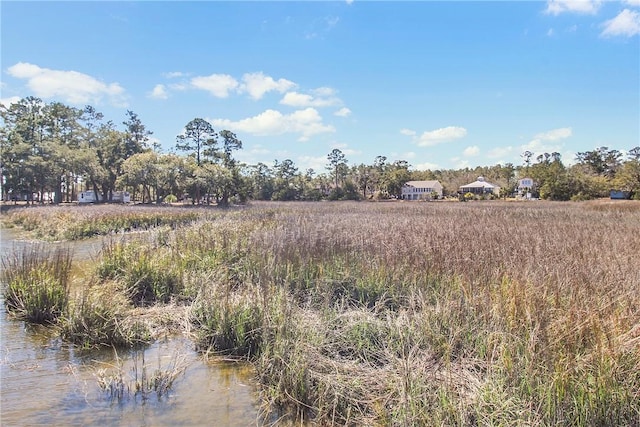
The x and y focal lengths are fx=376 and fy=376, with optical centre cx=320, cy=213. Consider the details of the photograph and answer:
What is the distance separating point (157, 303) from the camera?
6.34 metres

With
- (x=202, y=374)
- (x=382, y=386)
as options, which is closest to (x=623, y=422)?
(x=382, y=386)

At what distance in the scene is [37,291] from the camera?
234 inches

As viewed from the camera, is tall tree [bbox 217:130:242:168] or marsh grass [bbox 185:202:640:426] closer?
marsh grass [bbox 185:202:640:426]

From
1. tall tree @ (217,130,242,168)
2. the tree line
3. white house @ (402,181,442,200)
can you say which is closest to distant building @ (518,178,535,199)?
the tree line

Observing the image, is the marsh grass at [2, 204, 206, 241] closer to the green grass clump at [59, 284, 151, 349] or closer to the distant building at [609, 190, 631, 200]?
the green grass clump at [59, 284, 151, 349]

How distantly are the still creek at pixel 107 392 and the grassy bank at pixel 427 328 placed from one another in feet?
1.04

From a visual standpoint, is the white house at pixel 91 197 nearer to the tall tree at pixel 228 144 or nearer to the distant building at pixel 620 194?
the tall tree at pixel 228 144

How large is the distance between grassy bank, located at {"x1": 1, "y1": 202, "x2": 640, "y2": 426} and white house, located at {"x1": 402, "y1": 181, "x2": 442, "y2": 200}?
72.5 meters

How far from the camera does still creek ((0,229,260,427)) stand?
11.1ft

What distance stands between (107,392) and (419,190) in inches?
3224

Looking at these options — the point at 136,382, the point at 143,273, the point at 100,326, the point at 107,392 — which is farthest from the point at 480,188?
the point at 107,392

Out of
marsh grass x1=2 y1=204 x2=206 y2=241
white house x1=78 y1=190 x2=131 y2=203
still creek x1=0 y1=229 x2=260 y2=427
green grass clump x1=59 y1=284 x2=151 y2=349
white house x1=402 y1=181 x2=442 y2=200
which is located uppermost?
white house x1=402 y1=181 x2=442 y2=200

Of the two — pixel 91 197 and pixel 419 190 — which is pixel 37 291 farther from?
pixel 419 190

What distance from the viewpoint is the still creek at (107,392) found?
3375 millimetres
